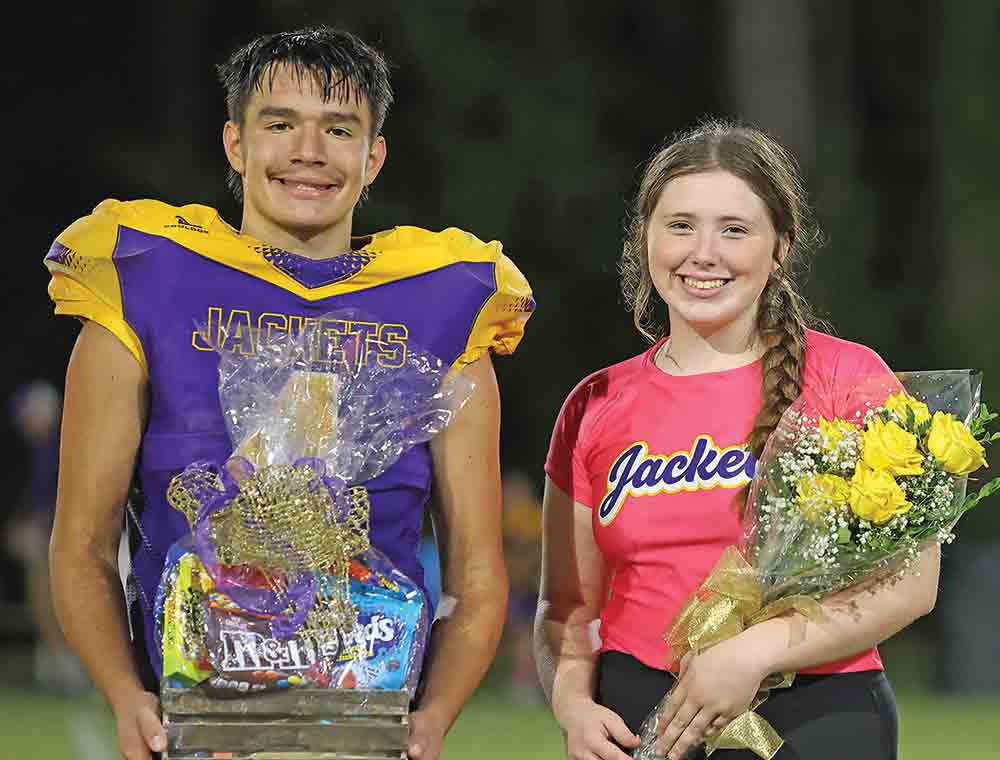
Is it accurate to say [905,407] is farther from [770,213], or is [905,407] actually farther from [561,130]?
[561,130]

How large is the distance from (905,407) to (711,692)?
574 millimetres

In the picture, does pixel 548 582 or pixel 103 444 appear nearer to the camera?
pixel 103 444

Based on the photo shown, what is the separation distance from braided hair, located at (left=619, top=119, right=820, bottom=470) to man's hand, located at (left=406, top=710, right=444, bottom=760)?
733mm

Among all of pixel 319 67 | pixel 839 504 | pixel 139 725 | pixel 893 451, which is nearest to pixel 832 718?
pixel 839 504

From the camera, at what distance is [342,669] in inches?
118

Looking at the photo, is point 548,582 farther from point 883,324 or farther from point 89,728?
point 883,324

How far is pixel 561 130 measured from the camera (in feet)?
50.8

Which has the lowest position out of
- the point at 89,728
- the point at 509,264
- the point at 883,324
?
the point at 89,728

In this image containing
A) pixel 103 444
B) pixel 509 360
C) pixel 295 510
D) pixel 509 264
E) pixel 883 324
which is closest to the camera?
pixel 295 510

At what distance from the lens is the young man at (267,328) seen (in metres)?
3.26

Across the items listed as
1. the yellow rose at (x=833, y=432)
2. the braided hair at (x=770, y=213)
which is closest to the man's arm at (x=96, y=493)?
the braided hair at (x=770, y=213)

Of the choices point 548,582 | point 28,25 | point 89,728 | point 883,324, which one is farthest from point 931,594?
point 28,25

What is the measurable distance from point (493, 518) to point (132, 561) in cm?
64

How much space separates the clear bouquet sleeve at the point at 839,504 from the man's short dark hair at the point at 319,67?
970 mm
